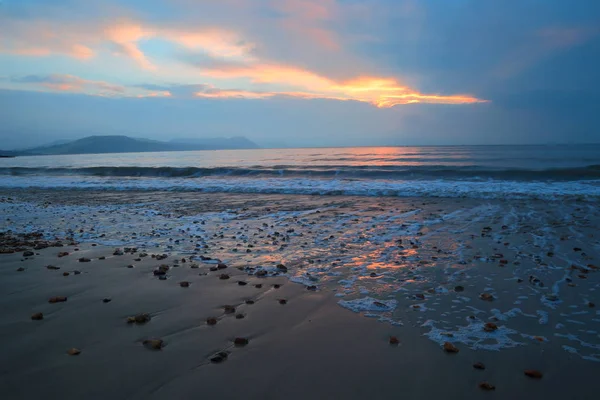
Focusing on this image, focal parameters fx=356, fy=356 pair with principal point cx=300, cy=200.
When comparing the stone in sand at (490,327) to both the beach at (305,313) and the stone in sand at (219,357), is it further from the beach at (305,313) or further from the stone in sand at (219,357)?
the stone in sand at (219,357)

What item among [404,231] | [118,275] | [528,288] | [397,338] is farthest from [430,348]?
[404,231]

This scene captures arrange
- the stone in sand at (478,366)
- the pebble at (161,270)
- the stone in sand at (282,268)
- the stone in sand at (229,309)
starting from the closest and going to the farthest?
1. the stone in sand at (478,366)
2. the stone in sand at (229,309)
3. the pebble at (161,270)
4. the stone in sand at (282,268)

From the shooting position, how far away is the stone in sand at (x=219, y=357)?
3.65 m

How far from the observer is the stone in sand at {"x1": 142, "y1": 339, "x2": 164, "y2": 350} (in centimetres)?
392

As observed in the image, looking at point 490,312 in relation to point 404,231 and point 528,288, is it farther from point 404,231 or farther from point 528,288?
point 404,231

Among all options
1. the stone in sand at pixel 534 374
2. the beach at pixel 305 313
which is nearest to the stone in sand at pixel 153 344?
the beach at pixel 305 313

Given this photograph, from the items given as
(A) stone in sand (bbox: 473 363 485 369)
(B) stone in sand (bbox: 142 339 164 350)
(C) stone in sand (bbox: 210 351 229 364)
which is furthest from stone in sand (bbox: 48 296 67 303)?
(A) stone in sand (bbox: 473 363 485 369)

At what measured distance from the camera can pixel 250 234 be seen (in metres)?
9.89

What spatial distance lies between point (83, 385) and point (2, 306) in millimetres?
2918

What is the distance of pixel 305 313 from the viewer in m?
4.86

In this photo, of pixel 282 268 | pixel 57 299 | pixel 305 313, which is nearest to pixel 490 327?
pixel 305 313

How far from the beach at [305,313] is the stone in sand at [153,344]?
19mm

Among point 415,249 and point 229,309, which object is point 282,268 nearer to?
point 229,309

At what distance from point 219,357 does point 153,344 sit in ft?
2.70
